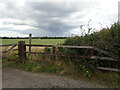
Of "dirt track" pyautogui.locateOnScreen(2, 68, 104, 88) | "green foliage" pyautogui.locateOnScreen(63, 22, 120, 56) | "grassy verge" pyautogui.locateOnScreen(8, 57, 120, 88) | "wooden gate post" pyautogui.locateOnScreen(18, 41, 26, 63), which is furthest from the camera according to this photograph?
"wooden gate post" pyautogui.locateOnScreen(18, 41, 26, 63)

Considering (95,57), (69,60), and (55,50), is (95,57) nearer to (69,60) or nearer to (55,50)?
(69,60)

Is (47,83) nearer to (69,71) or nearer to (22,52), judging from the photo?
(69,71)

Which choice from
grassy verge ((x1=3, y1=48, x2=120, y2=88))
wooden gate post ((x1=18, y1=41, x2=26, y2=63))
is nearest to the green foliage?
grassy verge ((x1=3, y1=48, x2=120, y2=88))

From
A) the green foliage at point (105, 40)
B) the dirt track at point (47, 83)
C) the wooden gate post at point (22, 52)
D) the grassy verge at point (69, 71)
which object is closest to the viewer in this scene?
the dirt track at point (47, 83)

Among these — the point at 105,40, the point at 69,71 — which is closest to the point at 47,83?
the point at 69,71

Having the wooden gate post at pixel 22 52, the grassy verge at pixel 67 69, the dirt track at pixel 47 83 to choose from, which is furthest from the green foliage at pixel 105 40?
the wooden gate post at pixel 22 52

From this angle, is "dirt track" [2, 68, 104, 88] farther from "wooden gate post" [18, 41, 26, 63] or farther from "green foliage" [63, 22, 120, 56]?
"wooden gate post" [18, 41, 26, 63]

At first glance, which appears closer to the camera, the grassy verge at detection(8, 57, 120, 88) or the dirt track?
the dirt track

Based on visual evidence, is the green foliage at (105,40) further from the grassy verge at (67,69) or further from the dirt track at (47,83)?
the dirt track at (47,83)

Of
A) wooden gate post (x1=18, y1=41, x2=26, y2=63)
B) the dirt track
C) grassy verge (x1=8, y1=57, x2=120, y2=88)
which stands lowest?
the dirt track

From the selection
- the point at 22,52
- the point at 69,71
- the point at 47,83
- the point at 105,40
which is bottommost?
the point at 47,83

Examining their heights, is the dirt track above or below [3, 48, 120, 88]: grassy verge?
below

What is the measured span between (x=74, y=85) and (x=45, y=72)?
190 centimetres

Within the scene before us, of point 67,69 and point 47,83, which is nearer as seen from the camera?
point 47,83
